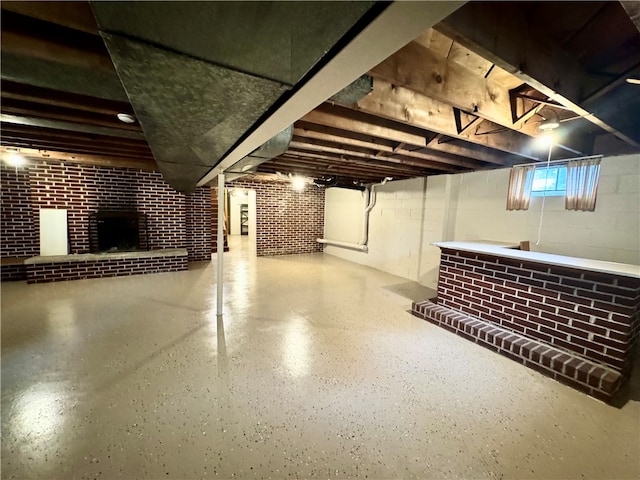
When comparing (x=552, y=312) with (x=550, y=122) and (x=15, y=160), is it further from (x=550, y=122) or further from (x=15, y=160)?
(x=15, y=160)

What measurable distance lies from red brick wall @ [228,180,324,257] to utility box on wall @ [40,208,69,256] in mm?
3191

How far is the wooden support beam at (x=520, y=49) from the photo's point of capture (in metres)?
0.99

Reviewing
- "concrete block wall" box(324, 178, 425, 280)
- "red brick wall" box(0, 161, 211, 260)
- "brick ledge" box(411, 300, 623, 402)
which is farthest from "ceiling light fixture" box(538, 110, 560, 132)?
"red brick wall" box(0, 161, 211, 260)

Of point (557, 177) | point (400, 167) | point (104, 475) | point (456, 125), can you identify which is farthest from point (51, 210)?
point (557, 177)

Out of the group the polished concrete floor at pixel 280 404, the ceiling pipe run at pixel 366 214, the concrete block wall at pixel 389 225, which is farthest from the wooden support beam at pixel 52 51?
the ceiling pipe run at pixel 366 214

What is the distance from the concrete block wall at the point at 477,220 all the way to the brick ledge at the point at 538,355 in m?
1.33

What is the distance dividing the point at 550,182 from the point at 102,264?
6841 mm

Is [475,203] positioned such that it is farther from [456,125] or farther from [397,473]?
[397,473]

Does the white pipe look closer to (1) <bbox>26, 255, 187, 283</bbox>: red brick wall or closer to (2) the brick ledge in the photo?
(2) the brick ledge

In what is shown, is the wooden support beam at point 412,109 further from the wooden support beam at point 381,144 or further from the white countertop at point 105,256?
the white countertop at point 105,256

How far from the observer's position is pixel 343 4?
496mm

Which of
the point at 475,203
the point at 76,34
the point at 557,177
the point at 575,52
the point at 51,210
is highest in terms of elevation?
the point at 575,52

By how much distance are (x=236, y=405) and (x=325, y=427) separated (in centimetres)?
61

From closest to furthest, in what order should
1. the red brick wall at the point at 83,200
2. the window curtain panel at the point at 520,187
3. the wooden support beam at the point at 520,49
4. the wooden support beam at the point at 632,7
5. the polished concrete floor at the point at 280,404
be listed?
the wooden support beam at the point at 632,7
the wooden support beam at the point at 520,49
the polished concrete floor at the point at 280,404
the window curtain panel at the point at 520,187
the red brick wall at the point at 83,200
